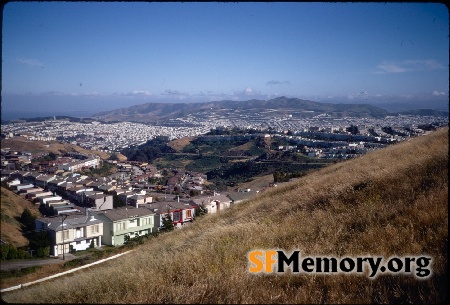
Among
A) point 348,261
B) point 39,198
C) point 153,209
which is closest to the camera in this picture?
point 348,261

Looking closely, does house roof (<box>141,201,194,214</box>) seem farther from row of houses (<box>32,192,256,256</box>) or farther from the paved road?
the paved road

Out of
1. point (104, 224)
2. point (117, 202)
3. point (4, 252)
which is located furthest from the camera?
point (117, 202)

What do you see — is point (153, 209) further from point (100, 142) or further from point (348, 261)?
point (100, 142)

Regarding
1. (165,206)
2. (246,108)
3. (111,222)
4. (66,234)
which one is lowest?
(165,206)

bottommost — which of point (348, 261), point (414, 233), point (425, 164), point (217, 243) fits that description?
point (217, 243)

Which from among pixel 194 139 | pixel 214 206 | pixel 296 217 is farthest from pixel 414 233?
pixel 194 139

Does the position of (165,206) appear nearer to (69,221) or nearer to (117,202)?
(117,202)

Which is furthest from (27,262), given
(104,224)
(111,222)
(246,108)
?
(246,108)

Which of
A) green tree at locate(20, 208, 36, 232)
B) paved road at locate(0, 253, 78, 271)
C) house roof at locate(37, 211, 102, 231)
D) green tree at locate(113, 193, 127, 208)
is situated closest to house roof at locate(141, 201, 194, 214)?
green tree at locate(113, 193, 127, 208)
